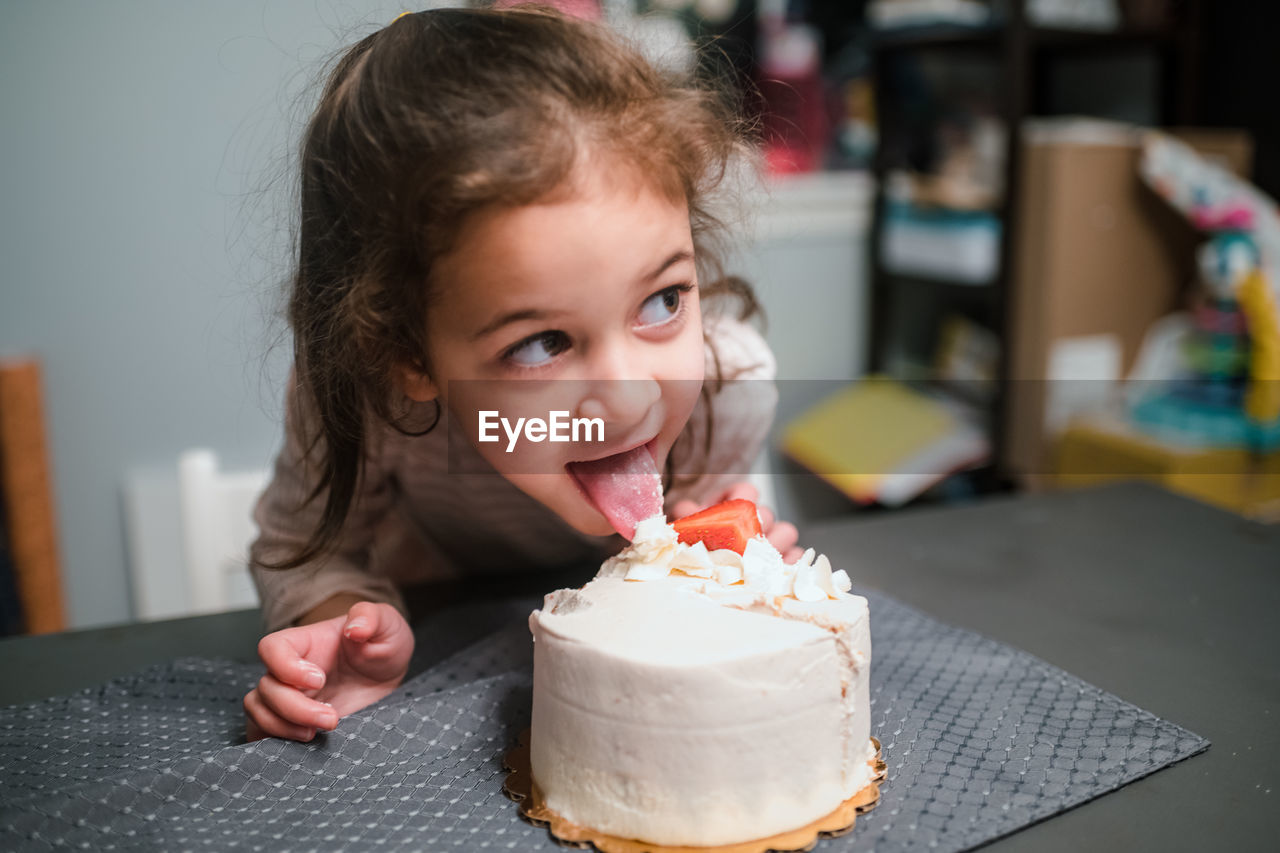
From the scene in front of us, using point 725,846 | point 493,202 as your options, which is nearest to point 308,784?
point 725,846

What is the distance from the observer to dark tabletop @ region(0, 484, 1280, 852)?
56 cm

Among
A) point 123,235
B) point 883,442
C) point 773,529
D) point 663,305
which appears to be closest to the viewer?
point 663,305

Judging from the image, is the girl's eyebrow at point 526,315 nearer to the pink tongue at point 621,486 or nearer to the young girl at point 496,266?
the young girl at point 496,266

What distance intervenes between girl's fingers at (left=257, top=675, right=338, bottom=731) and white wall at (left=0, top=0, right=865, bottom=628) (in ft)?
2.23

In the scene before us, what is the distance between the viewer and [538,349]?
572 millimetres

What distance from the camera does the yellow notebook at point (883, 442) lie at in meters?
1.88

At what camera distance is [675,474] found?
2.72 ft

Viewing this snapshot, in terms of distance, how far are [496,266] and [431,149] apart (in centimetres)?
7

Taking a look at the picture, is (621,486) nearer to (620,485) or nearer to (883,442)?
(620,485)

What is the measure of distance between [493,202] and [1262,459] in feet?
5.06

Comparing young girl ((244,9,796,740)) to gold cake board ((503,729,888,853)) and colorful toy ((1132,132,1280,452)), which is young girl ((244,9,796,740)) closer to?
gold cake board ((503,729,888,853))

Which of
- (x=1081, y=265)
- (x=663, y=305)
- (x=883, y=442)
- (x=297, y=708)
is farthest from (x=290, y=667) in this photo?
(x=1081, y=265)

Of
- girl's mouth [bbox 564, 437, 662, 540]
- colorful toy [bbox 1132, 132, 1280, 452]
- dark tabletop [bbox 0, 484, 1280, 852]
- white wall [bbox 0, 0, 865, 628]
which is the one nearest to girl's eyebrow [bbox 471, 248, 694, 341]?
girl's mouth [bbox 564, 437, 662, 540]

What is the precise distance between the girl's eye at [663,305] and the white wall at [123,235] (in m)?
0.63
